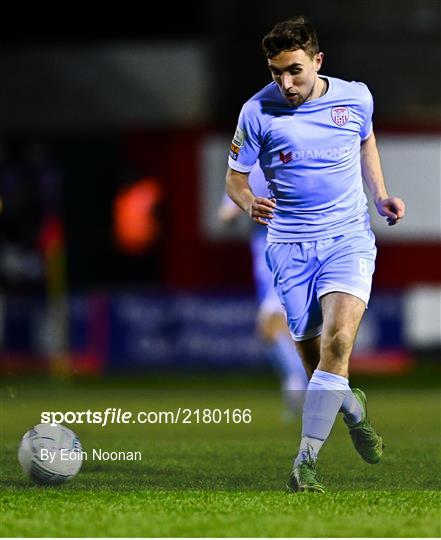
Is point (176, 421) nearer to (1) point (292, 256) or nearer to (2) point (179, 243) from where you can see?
(1) point (292, 256)

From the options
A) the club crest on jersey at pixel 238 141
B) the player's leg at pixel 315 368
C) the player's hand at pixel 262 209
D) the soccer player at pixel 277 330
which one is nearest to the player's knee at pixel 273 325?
the soccer player at pixel 277 330

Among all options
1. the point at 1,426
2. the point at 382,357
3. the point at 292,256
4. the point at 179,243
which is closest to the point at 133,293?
the point at 382,357

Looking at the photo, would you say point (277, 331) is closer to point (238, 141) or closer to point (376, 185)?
point (376, 185)

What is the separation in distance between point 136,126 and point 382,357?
690cm

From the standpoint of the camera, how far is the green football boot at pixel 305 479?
6.92 m

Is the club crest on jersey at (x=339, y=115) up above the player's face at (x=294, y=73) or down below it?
below

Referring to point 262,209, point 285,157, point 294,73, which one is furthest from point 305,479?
point 294,73

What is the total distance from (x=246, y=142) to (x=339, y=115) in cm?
46

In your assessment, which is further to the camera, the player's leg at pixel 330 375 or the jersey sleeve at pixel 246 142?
the jersey sleeve at pixel 246 142

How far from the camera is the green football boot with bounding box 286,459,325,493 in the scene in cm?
692

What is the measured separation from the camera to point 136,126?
80.9 ft

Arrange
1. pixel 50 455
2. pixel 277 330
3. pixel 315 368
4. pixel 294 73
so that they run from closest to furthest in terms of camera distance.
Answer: pixel 50 455 → pixel 294 73 → pixel 315 368 → pixel 277 330

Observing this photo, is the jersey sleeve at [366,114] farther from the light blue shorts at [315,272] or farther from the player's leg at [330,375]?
the player's leg at [330,375]

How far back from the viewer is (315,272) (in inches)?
294
